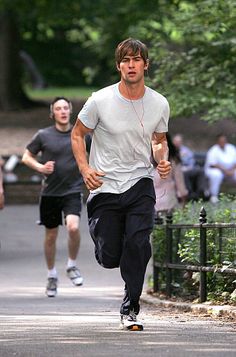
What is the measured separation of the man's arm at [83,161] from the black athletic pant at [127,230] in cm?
22

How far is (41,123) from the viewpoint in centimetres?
3862

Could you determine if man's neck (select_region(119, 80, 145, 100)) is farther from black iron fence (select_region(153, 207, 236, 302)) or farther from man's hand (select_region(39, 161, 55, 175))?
man's hand (select_region(39, 161, 55, 175))

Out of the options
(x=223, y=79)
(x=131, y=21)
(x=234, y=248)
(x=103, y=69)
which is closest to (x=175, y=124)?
(x=131, y=21)

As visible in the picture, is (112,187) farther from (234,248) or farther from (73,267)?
(73,267)

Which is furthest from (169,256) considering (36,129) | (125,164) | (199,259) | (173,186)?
(36,129)

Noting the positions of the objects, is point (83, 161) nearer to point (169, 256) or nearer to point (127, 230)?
point (127, 230)

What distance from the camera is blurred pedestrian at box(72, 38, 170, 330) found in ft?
30.6

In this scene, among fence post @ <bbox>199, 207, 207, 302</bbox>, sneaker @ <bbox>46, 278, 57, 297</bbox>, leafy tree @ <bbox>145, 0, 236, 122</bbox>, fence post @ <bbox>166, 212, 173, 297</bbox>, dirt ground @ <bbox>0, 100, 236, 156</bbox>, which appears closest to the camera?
fence post @ <bbox>199, 207, 207, 302</bbox>

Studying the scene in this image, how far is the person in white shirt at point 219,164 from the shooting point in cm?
2980

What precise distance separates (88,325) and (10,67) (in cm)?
3173

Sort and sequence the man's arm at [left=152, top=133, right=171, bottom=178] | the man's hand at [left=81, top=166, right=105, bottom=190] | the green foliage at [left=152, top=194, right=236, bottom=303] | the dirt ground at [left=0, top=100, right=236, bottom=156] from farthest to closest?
the dirt ground at [left=0, top=100, right=236, bottom=156] < the green foliage at [left=152, top=194, right=236, bottom=303] < the man's arm at [left=152, top=133, right=171, bottom=178] < the man's hand at [left=81, top=166, right=105, bottom=190]

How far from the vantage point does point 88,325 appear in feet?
32.3

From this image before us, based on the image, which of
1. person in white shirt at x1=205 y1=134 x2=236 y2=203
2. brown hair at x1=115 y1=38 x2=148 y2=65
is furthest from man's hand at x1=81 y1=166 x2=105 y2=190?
person in white shirt at x1=205 y1=134 x2=236 y2=203

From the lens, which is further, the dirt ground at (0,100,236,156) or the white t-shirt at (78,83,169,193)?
the dirt ground at (0,100,236,156)
